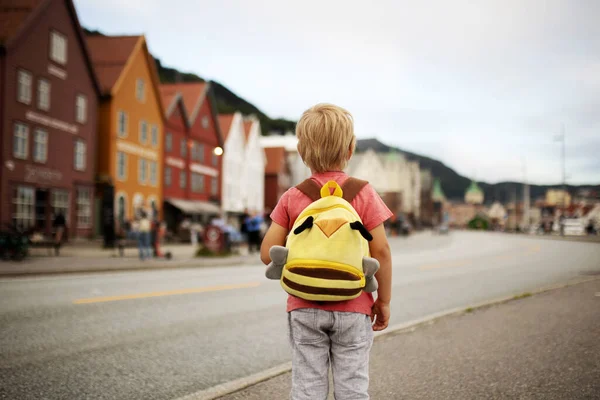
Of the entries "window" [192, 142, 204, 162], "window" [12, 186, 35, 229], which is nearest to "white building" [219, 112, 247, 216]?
"window" [192, 142, 204, 162]

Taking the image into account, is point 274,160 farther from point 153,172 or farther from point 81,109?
point 81,109

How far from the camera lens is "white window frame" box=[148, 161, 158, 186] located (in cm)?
3853

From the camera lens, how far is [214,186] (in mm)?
49750

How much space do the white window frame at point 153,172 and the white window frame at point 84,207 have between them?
277 inches

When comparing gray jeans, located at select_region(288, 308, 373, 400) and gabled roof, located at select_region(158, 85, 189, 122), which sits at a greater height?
gabled roof, located at select_region(158, 85, 189, 122)

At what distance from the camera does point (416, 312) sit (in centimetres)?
828

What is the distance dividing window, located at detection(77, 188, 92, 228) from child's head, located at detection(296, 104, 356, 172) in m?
30.5

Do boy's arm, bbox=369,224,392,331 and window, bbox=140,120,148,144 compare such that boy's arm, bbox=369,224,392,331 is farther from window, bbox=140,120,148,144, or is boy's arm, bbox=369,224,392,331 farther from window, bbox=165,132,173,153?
window, bbox=165,132,173,153

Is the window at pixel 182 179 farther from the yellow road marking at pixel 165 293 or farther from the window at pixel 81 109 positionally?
the yellow road marking at pixel 165 293

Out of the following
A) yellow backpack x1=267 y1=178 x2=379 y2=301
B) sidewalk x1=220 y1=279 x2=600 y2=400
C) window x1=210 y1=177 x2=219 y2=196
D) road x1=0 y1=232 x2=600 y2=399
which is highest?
window x1=210 y1=177 x2=219 y2=196

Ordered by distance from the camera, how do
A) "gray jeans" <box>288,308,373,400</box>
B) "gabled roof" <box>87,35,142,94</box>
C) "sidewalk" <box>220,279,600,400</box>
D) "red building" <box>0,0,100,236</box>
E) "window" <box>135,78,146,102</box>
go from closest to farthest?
"gray jeans" <box>288,308,373,400</box>, "sidewalk" <box>220,279,600,400</box>, "red building" <box>0,0,100,236</box>, "gabled roof" <box>87,35,142,94</box>, "window" <box>135,78,146,102</box>

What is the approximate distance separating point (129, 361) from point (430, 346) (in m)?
2.97

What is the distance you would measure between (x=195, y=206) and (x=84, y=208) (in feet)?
43.6

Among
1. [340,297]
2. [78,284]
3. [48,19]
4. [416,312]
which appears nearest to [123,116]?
[48,19]
